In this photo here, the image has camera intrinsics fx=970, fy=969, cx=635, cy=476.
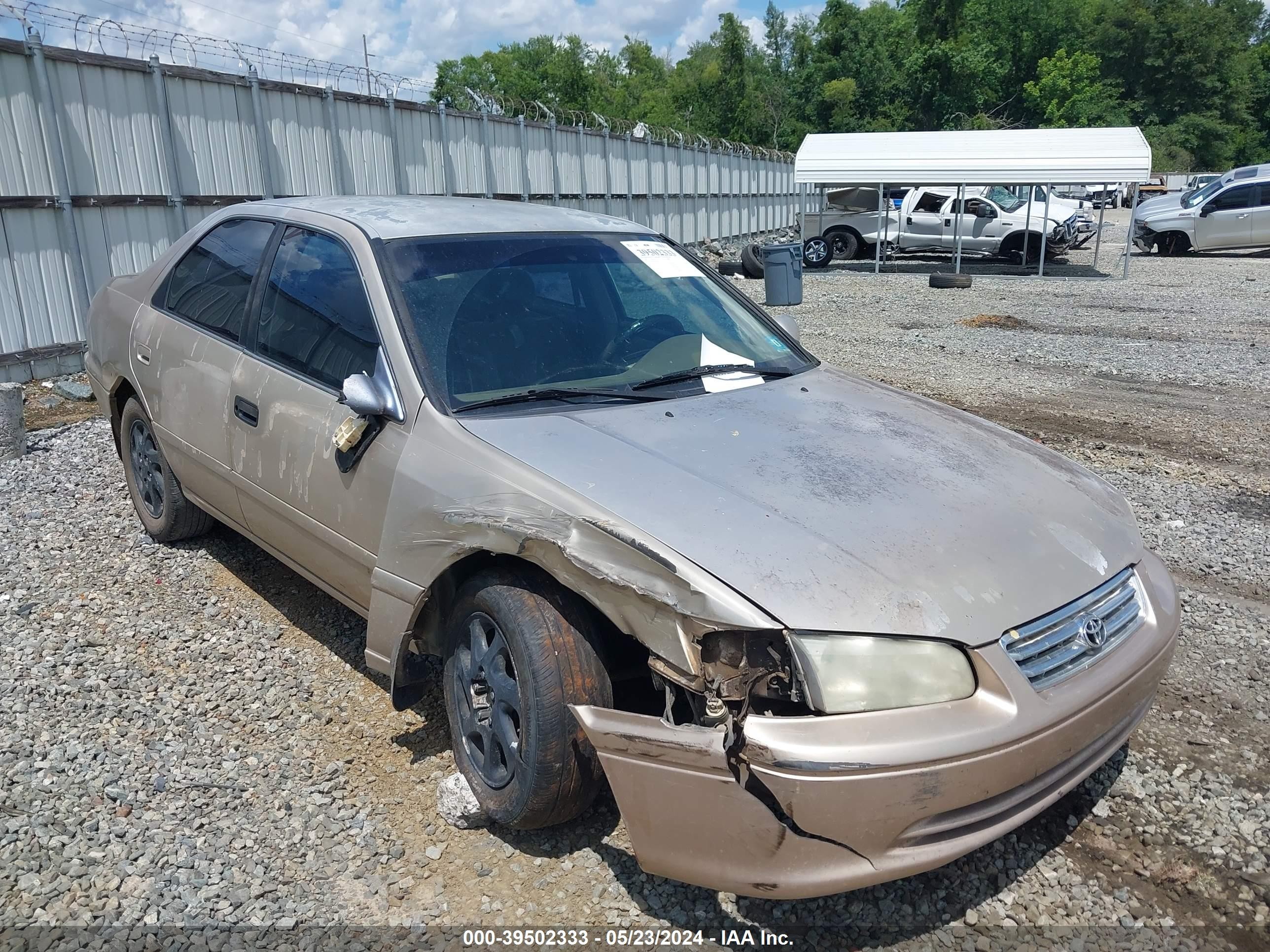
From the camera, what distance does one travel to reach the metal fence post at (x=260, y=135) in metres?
10.3

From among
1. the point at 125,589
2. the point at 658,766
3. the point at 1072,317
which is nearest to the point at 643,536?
the point at 658,766

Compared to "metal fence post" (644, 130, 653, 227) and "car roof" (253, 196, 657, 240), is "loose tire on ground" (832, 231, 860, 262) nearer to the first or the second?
"metal fence post" (644, 130, 653, 227)

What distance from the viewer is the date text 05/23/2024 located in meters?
2.44

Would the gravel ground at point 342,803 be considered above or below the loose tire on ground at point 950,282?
above

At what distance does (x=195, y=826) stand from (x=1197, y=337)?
12786 millimetres

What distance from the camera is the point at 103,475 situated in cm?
619

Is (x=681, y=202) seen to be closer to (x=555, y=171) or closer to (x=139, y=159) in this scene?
(x=555, y=171)

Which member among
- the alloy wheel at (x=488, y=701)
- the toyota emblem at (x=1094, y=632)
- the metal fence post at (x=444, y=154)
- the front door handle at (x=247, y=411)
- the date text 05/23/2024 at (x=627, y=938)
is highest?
the metal fence post at (x=444, y=154)

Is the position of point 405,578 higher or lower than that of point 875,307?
higher

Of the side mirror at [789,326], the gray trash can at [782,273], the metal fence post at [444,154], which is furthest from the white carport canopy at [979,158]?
the side mirror at [789,326]

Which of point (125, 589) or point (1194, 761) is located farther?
point (125, 589)

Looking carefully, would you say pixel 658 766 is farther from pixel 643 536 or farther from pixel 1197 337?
pixel 1197 337

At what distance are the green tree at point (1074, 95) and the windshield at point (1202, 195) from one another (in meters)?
39.3

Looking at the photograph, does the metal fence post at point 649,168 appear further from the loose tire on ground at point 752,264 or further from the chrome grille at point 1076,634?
the chrome grille at point 1076,634
